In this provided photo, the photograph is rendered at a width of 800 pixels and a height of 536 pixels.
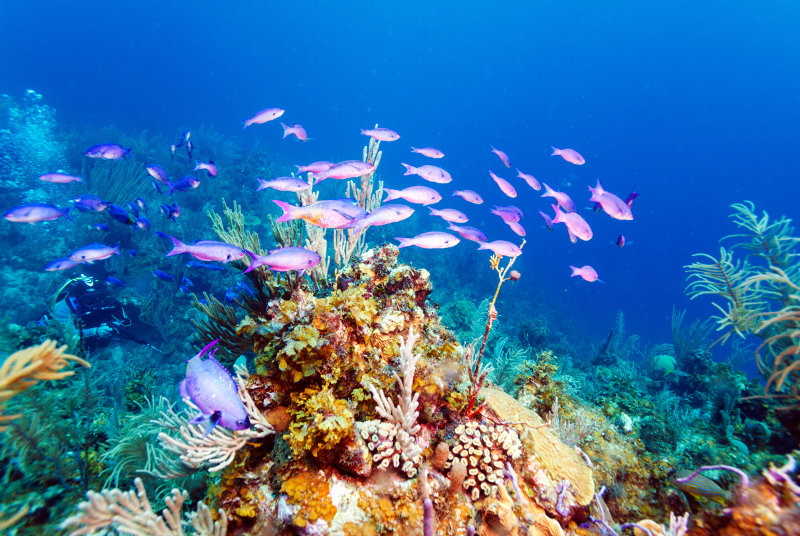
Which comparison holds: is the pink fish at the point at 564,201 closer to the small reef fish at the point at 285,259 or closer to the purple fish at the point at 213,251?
the small reef fish at the point at 285,259

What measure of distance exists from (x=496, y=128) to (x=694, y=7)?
57.3 m

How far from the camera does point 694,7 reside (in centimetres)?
8025

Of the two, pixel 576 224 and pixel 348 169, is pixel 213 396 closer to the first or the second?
pixel 348 169

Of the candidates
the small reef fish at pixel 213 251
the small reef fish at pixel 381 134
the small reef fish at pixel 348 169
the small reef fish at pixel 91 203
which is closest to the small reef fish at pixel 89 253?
the small reef fish at pixel 91 203

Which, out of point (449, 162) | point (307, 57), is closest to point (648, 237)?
point (449, 162)

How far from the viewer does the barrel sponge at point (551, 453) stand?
2311 mm

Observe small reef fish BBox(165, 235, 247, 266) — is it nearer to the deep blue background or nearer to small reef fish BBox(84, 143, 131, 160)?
small reef fish BBox(84, 143, 131, 160)

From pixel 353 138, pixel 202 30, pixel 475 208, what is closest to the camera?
pixel 475 208

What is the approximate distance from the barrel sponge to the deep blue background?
4283 centimetres

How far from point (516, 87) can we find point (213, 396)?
5506 inches

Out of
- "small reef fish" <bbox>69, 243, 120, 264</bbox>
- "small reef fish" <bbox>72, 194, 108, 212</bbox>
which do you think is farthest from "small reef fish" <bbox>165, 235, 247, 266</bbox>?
"small reef fish" <bbox>72, 194, 108, 212</bbox>

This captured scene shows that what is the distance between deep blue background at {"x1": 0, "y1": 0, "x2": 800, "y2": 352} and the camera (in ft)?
201

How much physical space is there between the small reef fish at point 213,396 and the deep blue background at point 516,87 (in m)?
45.0

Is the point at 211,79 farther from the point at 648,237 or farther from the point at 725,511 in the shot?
the point at 648,237
